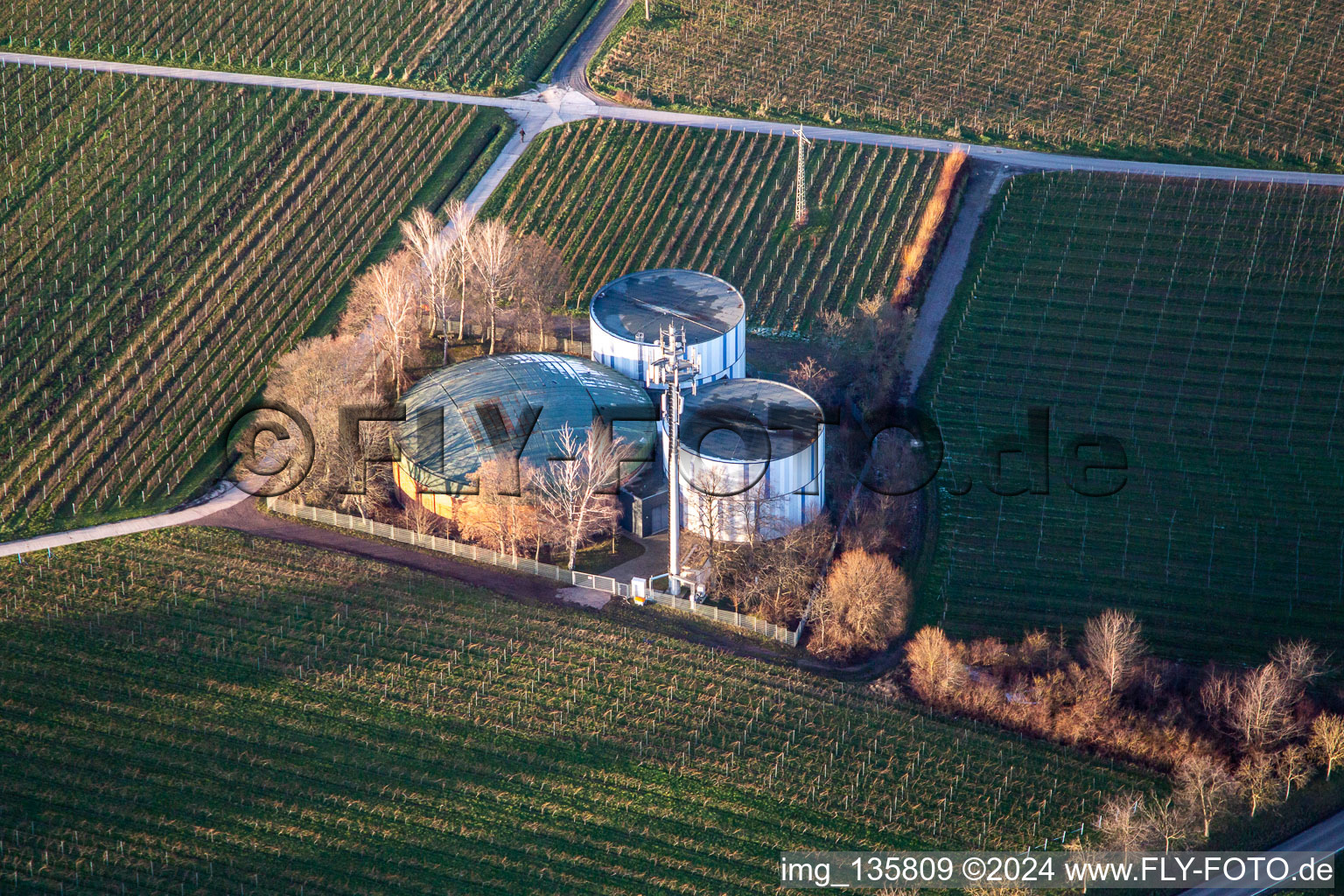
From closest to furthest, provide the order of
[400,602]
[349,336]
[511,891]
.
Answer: [511,891] → [400,602] → [349,336]

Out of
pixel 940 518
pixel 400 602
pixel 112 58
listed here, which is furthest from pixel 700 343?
pixel 112 58

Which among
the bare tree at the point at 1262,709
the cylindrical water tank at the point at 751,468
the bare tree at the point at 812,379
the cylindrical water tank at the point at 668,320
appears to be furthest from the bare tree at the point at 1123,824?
the cylindrical water tank at the point at 668,320

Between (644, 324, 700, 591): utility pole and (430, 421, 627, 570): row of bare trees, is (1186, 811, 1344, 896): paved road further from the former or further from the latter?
(430, 421, 627, 570): row of bare trees

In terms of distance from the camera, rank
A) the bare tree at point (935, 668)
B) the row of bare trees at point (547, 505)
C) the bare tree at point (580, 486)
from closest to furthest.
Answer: the bare tree at point (935, 668) < the bare tree at point (580, 486) < the row of bare trees at point (547, 505)

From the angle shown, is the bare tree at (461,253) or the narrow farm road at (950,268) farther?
the narrow farm road at (950,268)

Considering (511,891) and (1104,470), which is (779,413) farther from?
(511,891)

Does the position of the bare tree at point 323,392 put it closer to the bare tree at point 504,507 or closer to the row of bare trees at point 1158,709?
the bare tree at point 504,507
